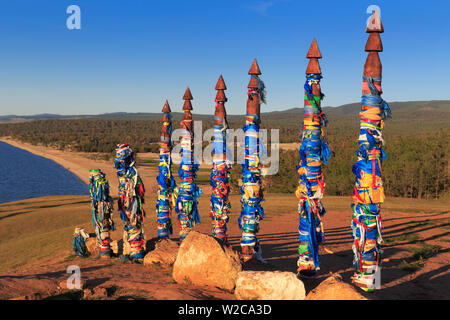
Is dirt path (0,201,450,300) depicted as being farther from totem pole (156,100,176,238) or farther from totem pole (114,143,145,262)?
totem pole (156,100,176,238)

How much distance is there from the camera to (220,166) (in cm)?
1301

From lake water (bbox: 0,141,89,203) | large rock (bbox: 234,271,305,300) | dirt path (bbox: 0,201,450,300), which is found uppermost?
large rock (bbox: 234,271,305,300)

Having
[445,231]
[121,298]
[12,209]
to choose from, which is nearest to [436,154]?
[445,231]

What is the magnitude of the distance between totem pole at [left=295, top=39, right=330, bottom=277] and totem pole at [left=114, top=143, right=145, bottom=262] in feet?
19.0

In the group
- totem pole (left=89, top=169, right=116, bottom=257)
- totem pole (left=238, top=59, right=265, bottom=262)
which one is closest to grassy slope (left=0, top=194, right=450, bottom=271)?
totem pole (left=89, top=169, right=116, bottom=257)

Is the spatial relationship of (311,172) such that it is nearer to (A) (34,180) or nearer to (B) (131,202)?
(B) (131,202)

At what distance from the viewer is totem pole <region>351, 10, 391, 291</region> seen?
834 centimetres

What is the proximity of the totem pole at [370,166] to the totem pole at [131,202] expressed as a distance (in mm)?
7329

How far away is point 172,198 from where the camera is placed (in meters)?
15.1

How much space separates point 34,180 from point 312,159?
78.6m

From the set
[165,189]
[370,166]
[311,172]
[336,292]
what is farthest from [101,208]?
[370,166]

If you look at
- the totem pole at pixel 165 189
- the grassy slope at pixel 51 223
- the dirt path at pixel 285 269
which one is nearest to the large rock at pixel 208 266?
the dirt path at pixel 285 269

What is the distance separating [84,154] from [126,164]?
10972 centimetres

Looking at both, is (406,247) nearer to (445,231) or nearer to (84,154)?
(445,231)
